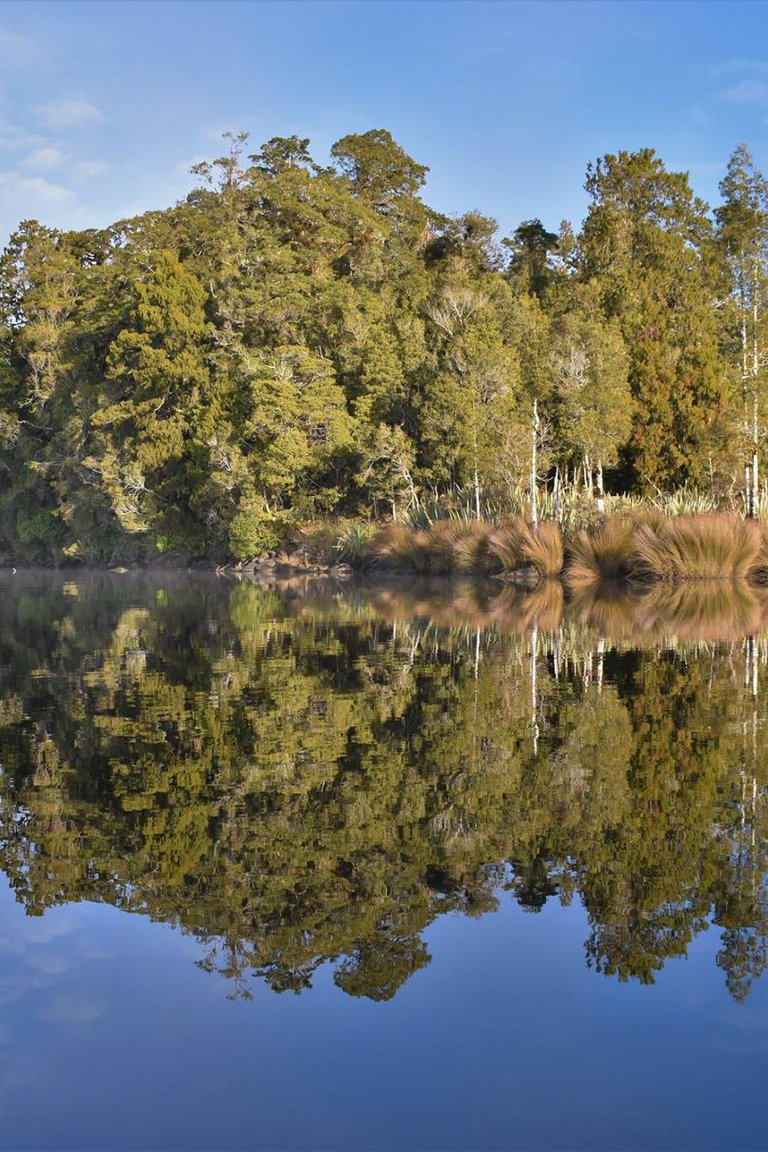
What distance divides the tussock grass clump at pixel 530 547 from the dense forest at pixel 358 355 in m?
3.42

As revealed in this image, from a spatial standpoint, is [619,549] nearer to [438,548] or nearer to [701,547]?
[701,547]

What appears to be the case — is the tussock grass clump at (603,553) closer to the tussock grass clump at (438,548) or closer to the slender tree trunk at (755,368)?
the tussock grass clump at (438,548)

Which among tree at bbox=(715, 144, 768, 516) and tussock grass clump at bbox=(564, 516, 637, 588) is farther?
tree at bbox=(715, 144, 768, 516)

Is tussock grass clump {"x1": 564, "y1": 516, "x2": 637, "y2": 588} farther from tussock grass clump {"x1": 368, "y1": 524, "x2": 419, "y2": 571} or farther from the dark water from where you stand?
the dark water

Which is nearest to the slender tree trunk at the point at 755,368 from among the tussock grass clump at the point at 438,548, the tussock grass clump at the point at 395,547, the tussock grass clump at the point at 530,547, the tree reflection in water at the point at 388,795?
the tussock grass clump at the point at 530,547

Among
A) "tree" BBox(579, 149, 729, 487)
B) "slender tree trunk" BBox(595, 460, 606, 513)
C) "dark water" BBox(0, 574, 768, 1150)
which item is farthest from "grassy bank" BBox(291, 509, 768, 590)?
"dark water" BBox(0, 574, 768, 1150)

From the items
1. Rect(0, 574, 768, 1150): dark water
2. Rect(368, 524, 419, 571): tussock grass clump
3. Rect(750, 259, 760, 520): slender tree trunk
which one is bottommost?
Rect(0, 574, 768, 1150): dark water

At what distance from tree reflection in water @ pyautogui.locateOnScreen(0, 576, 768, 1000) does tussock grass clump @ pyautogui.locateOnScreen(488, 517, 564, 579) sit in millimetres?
13361

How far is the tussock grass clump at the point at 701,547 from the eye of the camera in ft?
83.5

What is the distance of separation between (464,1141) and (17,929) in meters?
2.52

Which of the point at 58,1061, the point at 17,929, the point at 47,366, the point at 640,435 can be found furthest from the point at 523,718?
the point at 47,366

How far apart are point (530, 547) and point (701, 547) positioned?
14.2ft

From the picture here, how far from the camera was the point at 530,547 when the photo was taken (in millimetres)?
28141

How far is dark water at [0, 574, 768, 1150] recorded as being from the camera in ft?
11.5
